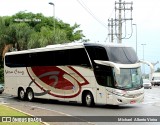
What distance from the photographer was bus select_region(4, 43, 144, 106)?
23312 mm

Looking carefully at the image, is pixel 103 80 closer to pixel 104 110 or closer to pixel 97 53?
pixel 97 53

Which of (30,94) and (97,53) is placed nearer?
(97,53)

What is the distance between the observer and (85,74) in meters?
24.7

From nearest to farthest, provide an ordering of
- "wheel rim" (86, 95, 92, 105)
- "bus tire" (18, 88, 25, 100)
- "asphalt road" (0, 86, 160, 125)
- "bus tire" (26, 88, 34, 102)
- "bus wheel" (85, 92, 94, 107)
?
1. "asphalt road" (0, 86, 160, 125)
2. "bus wheel" (85, 92, 94, 107)
3. "wheel rim" (86, 95, 92, 105)
4. "bus tire" (26, 88, 34, 102)
5. "bus tire" (18, 88, 25, 100)

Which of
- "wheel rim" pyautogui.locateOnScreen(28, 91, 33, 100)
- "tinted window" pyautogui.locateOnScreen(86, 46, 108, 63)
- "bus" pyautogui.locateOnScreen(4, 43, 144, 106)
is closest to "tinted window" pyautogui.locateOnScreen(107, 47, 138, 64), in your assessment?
"bus" pyautogui.locateOnScreen(4, 43, 144, 106)

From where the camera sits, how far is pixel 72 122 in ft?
52.6

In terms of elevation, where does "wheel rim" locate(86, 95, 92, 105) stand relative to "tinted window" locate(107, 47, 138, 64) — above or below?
below

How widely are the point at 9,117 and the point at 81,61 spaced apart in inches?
390

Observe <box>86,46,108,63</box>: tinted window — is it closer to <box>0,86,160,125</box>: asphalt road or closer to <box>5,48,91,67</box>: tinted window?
<box>5,48,91,67</box>: tinted window

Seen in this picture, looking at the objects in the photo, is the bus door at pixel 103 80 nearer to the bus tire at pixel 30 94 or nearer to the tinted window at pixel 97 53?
the tinted window at pixel 97 53

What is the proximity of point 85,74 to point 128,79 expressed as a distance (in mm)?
2606

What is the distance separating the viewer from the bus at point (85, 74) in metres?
23.3

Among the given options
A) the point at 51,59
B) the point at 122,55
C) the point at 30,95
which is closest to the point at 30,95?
the point at 30,95

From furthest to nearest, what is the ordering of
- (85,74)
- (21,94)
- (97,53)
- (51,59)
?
(21,94) < (51,59) < (85,74) < (97,53)
